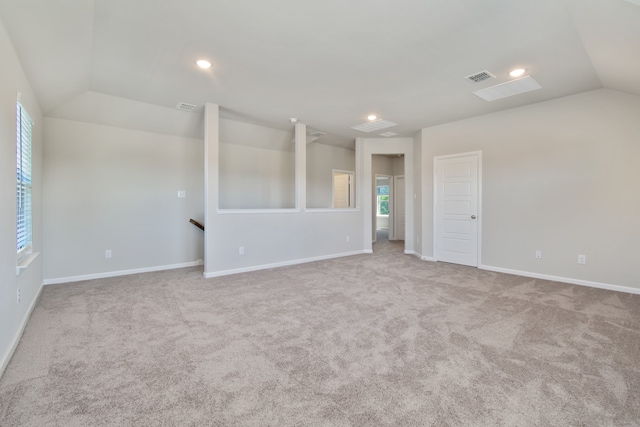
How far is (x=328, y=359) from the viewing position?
1.96m

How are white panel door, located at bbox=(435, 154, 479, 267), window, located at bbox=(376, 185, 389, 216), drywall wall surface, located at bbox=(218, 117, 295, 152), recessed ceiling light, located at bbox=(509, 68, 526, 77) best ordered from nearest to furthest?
recessed ceiling light, located at bbox=(509, 68, 526, 77)
white panel door, located at bbox=(435, 154, 479, 267)
drywall wall surface, located at bbox=(218, 117, 295, 152)
window, located at bbox=(376, 185, 389, 216)

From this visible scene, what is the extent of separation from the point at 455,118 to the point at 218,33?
407cm

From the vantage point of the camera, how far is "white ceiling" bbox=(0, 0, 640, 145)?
2113 millimetres

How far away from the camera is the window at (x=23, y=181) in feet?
8.14

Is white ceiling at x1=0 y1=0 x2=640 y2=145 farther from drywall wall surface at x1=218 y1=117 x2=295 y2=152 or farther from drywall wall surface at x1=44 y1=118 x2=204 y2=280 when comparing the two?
drywall wall surface at x1=218 y1=117 x2=295 y2=152

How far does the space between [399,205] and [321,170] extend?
3065mm

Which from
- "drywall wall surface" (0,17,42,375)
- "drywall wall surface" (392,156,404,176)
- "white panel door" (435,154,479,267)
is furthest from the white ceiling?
"drywall wall surface" (392,156,404,176)

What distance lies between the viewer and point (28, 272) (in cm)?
280

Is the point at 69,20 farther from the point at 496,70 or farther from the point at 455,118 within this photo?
the point at 455,118

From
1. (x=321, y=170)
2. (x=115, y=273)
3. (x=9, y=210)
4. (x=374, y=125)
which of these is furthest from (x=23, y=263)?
(x=321, y=170)

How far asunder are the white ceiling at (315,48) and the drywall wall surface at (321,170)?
276 cm

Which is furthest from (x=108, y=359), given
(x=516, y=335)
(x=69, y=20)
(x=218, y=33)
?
(x=516, y=335)

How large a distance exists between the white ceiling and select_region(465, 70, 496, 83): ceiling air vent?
7 cm

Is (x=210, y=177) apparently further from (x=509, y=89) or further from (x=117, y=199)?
(x=509, y=89)
